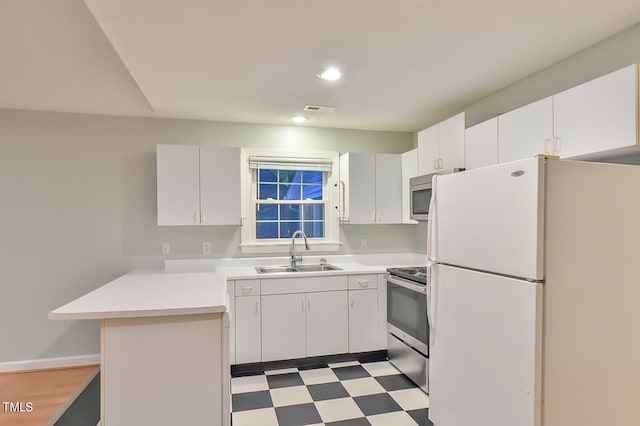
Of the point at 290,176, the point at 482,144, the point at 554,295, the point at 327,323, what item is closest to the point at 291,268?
the point at 327,323

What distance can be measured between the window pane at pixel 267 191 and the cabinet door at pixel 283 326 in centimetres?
111

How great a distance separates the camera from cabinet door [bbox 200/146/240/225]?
323 cm

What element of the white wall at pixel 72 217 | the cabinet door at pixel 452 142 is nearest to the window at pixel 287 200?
the white wall at pixel 72 217

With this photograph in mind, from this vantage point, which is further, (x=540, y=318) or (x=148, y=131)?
(x=148, y=131)

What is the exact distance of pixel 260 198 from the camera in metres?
3.73

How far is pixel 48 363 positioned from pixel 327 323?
245 centimetres

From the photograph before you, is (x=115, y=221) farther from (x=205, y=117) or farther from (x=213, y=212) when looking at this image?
(x=205, y=117)

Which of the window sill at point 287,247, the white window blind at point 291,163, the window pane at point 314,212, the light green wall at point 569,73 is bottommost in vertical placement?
the window sill at point 287,247

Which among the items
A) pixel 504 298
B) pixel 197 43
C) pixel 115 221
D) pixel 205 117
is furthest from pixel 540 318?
pixel 115 221

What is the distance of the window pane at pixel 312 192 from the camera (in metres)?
3.87

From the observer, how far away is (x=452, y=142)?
9.35 ft

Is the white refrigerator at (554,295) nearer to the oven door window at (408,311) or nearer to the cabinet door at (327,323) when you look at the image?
the oven door window at (408,311)

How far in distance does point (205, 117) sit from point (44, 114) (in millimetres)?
1367

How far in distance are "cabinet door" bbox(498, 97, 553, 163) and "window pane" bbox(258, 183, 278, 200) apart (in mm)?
2155
